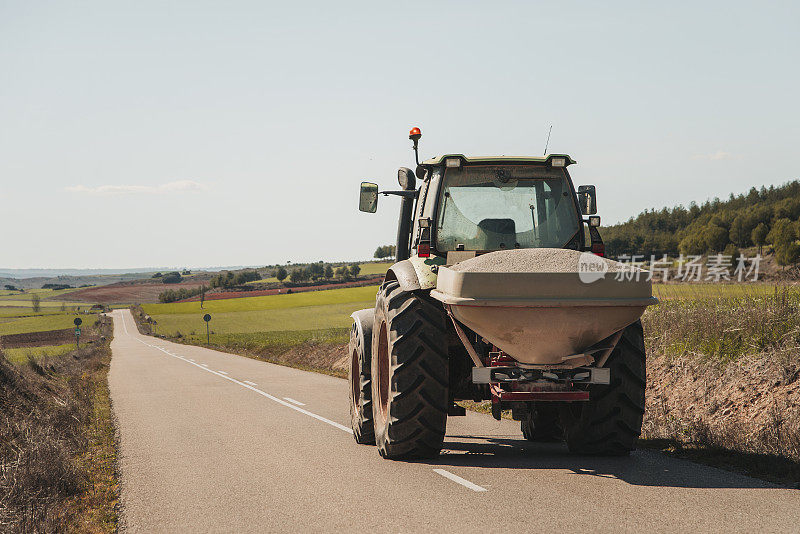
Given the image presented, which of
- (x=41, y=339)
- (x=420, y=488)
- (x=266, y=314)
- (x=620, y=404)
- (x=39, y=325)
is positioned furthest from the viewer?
(x=39, y=325)

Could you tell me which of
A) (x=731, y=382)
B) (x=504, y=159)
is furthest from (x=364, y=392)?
(x=731, y=382)

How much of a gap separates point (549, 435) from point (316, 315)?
220ft

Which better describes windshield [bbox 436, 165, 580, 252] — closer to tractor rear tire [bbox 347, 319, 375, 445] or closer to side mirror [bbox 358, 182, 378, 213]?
side mirror [bbox 358, 182, 378, 213]

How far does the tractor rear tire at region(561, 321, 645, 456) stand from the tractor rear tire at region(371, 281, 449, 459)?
5.10 ft

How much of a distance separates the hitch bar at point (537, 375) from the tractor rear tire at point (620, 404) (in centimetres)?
55

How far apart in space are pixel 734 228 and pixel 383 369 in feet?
383

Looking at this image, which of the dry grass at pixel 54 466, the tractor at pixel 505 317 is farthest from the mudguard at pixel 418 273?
the dry grass at pixel 54 466

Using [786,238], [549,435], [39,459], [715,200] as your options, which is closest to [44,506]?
[39,459]

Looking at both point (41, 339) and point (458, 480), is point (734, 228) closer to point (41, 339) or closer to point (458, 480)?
point (41, 339)

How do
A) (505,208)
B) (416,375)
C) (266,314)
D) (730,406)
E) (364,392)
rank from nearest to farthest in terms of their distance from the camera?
(416,375)
(505,208)
(364,392)
(730,406)
(266,314)

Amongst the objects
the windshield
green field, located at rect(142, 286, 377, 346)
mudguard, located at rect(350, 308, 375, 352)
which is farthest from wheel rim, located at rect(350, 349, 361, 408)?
green field, located at rect(142, 286, 377, 346)

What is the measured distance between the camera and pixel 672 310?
13.8 meters

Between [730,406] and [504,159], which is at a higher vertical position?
[504,159]

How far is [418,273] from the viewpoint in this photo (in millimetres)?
7516
